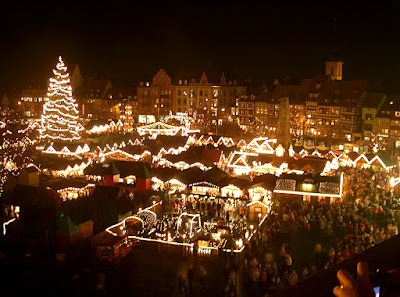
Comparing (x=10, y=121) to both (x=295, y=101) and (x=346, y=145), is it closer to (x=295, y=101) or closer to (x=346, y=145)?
(x=346, y=145)

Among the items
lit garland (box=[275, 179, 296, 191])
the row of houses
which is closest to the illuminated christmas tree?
the row of houses

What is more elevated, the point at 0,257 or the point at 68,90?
the point at 68,90

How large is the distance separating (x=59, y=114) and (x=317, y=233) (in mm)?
22605

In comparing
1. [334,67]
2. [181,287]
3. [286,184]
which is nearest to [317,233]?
[286,184]

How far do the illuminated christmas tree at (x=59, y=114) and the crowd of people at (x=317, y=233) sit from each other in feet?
62.0

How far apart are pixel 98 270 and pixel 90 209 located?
4134 millimetres

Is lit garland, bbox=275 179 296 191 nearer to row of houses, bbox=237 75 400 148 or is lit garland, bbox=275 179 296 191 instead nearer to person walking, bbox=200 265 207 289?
person walking, bbox=200 265 207 289

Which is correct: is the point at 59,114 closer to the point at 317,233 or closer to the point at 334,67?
the point at 317,233

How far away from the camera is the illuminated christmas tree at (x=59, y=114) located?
3120cm

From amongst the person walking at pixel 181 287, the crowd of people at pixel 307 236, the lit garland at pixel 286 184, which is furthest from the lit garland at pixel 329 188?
the person walking at pixel 181 287

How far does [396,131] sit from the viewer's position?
37156 millimetres

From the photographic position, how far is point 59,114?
3138cm

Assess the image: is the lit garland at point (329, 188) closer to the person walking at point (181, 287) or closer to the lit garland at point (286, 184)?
the lit garland at point (286, 184)

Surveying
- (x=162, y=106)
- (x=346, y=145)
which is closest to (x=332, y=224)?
(x=346, y=145)
